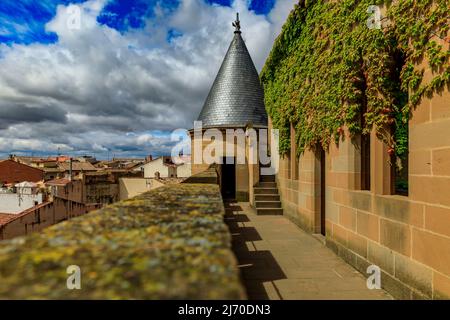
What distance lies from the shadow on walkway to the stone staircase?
213 centimetres

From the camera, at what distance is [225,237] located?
1445 millimetres

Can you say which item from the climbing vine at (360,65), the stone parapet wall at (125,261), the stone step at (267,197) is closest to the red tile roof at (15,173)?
the stone step at (267,197)

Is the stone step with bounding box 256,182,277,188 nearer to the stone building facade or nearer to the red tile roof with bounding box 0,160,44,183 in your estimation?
the stone building facade

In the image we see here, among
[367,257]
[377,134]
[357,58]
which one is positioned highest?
[357,58]

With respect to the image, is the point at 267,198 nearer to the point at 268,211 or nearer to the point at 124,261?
the point at 268,211

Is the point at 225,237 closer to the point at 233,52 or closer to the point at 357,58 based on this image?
the point at 357,58

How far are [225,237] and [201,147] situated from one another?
14175 millimetres

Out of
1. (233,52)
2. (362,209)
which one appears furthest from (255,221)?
(233,52)

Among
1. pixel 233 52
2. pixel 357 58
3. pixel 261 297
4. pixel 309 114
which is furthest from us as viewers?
pixel 233 52

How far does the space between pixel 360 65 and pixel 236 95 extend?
11.5 meters

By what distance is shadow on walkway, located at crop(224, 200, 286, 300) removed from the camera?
394 cm

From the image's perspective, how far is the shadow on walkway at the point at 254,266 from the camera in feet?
12.9
